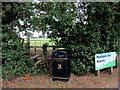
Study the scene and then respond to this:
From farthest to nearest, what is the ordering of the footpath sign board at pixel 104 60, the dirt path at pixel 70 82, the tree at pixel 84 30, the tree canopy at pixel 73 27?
the footpath sign board at pixel 104 60
the tree canopy at pixel 73 27
the tree at pixel 84 30
the dirt path at pixel 70 82

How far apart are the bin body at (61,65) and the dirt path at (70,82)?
0.72ft

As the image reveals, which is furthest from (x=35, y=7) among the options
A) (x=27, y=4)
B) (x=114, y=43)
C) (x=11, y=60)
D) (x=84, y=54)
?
(x=114, y=43)

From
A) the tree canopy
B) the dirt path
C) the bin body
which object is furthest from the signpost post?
the bin body

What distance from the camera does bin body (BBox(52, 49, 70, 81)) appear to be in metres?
3.91

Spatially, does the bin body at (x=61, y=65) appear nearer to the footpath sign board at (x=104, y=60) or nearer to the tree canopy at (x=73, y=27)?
the tree canopy at (x=73, y=27)

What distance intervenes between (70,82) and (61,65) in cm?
69

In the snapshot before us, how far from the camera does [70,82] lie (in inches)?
159

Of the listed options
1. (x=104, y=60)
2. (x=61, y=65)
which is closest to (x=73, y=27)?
(x=61, y=65)

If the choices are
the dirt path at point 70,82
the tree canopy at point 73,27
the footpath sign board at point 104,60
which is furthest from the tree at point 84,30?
the dirt path at point 70,82

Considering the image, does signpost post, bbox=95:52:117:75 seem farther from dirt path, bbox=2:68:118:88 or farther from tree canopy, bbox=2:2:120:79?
dirt path, bbox=2:68:118:88

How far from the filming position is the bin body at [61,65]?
3.91 metres

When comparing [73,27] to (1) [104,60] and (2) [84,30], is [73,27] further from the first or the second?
(1) [104,60]

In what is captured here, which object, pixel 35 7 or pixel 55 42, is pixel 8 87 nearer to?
pixel 55 42

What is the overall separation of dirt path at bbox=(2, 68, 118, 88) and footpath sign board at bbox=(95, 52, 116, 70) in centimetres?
47
